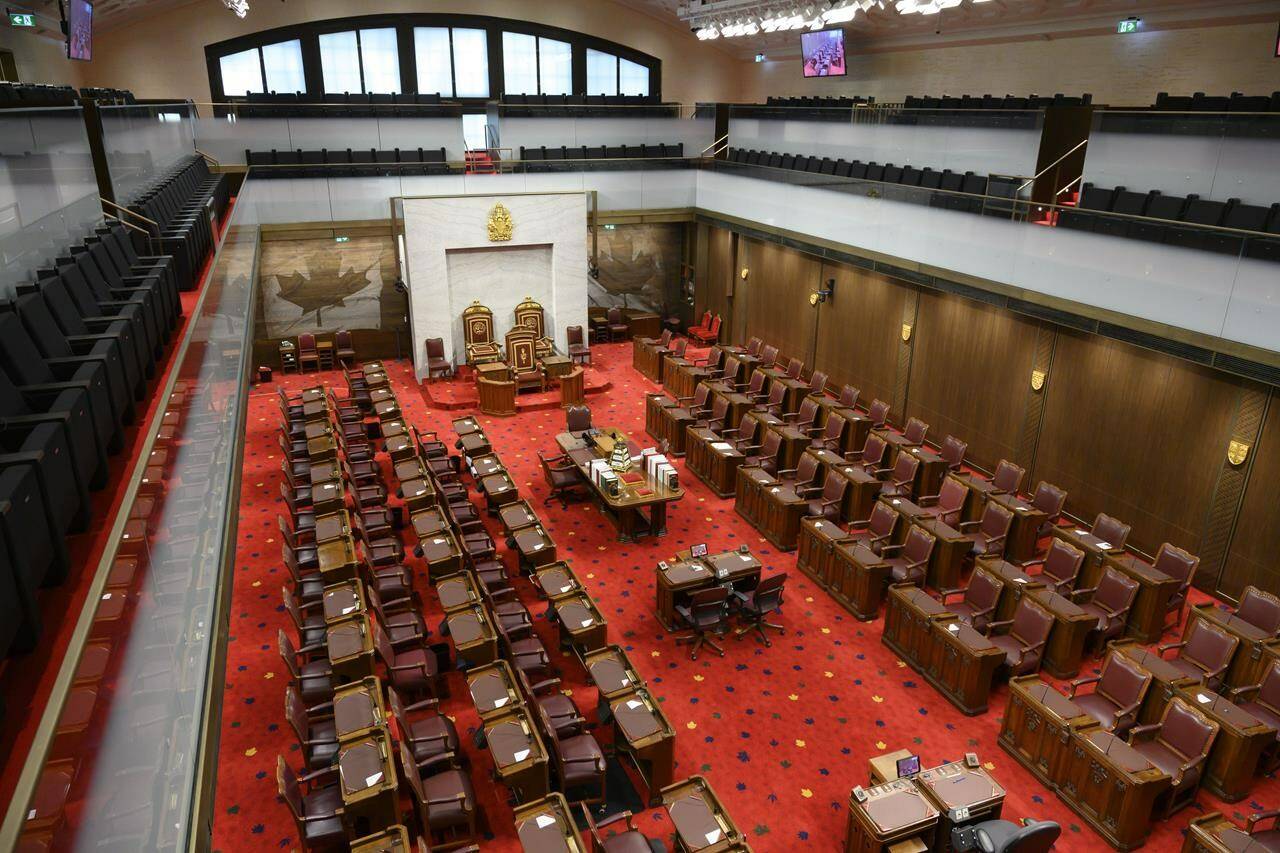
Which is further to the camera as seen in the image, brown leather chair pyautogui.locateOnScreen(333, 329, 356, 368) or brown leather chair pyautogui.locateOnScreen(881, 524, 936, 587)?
brown leather chair pyautogui.locateOnScreen(333, 329, 356, 368)

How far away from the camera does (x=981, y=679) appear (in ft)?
24.1

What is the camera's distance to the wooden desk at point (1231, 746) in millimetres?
6352

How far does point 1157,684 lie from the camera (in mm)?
6906

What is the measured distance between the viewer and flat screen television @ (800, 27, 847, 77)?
61.9 feet

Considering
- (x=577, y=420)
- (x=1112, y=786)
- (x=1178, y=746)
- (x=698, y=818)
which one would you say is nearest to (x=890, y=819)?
(x=698, y=818)

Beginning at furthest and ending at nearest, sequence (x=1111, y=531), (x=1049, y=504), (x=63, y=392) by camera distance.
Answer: (x=1049, y=504)
(x=1111, y=531)
(x=63, y=392)

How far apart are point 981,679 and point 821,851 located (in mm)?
2313

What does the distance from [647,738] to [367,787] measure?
6.82 feet

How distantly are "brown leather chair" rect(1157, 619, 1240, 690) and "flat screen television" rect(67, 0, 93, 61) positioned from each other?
16.5 m

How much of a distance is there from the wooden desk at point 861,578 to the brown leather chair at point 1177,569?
2.81 meters

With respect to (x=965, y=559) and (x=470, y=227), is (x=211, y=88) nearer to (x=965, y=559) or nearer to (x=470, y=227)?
(x=470, y=227)

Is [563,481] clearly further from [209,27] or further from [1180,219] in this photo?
[209,27]

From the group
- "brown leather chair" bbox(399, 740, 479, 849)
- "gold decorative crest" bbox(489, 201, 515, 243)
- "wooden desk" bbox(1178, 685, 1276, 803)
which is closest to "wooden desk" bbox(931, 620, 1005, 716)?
"wooden desk" bbox(1178, 685, 1276, 803)

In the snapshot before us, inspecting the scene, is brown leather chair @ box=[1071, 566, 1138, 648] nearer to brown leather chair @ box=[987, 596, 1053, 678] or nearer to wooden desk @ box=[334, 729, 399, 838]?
brown leather chair @ box=[987, 596, 1053, 678]
